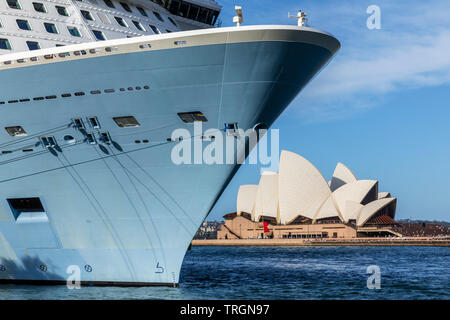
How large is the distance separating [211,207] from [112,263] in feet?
10.7

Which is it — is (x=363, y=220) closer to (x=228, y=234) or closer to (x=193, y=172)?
(x=228, y=234)

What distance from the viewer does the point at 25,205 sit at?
55.6ft

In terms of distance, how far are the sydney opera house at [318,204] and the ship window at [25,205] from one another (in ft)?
181

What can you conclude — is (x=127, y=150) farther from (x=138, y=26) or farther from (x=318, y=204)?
(x=318, y=204)

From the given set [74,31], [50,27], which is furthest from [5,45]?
[74,31]

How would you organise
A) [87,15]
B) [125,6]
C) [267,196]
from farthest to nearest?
[267,196]
[125,6]
[87,15]

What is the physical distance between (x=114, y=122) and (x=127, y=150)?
0.83m

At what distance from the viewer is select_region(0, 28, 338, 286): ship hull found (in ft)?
47.3

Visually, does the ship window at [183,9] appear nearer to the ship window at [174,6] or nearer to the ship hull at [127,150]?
the ship window at [174,6]

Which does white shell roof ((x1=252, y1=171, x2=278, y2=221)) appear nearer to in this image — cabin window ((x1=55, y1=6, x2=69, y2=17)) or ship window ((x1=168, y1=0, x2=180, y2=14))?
ship window ((x1=168, y1=0, x2=180, y2=14))

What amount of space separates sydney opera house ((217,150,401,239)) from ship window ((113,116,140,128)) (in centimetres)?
5604

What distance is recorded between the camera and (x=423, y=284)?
79.3ft

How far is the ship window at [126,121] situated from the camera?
599 inches

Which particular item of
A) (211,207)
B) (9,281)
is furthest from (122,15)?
(9,281)
